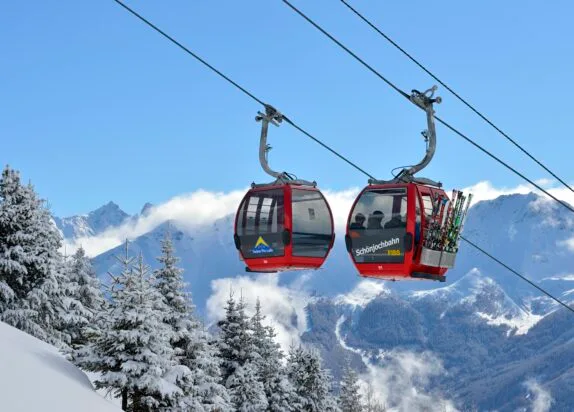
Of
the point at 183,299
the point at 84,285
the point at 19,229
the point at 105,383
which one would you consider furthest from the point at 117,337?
the point at 84,285

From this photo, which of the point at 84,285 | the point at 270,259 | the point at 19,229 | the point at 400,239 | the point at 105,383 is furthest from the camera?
the point at 84,285

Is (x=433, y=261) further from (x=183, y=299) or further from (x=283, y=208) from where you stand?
(x=183, y=299)

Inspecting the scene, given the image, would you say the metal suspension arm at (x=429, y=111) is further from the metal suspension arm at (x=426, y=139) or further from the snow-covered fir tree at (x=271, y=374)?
the snow-covered fir tree at (x=271, y=374)

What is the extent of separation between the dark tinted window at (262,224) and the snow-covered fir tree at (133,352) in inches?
Answer: 419

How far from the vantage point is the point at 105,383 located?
101 feet

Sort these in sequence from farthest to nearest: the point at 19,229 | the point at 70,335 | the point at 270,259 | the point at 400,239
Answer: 1. the point at 70,335
2. the point at 19,229
3. the point at 270,259
4. the point at 400,239

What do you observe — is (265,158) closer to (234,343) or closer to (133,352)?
(133,352)

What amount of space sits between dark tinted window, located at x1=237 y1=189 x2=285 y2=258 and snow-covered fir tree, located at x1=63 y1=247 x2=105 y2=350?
855 inches

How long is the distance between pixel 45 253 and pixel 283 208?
868 inches

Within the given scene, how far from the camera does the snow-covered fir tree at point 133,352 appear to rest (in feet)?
101

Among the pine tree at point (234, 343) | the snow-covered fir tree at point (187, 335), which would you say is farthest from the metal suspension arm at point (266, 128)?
the pine tree at point (234, 343)

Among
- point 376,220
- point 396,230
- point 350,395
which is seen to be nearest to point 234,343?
point 350,395

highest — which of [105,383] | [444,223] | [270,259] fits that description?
[444,223]

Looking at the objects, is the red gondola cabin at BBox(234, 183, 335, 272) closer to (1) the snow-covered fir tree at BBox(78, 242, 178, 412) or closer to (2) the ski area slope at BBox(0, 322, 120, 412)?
(2) the ski area slope at BBox(0, 322, 120, 412)
